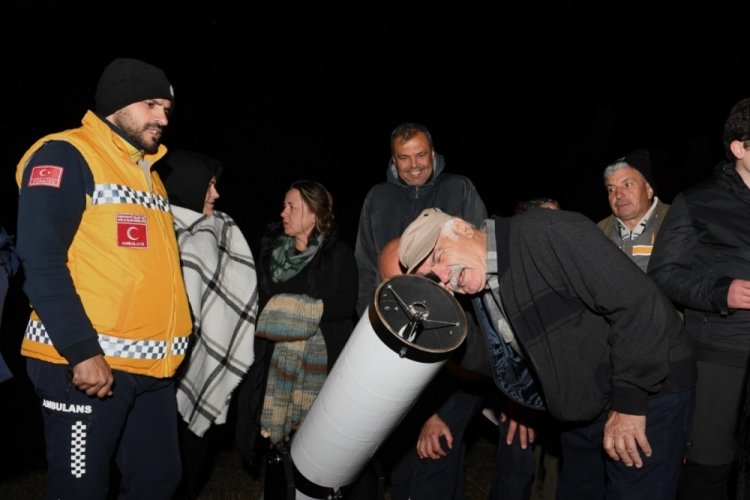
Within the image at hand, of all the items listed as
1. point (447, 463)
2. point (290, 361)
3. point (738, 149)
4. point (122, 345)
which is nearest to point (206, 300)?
point (290, 361)

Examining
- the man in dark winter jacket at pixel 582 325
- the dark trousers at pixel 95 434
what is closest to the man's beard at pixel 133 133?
the dark trousers at pixel 95 434

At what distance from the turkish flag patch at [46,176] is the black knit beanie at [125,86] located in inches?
15.2

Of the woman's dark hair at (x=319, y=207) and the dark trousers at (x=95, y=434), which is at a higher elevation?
the woman's dark hair at (x=319, y=207)

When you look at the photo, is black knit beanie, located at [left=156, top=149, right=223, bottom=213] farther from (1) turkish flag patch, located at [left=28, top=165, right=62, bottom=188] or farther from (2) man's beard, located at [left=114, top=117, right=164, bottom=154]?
(1) turkish flag patch, located at [left=28, top=165, right=62, bottom=188]

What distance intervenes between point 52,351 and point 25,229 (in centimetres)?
44

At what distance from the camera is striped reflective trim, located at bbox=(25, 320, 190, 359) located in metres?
2.28

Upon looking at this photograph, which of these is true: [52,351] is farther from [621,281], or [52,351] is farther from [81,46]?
[81,46]

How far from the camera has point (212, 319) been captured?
10.6ft

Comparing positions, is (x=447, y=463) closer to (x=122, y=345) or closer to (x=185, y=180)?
(x=122, y=345)

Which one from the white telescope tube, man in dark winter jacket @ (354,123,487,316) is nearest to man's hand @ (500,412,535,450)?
man in dark winter jacket @ (354,123,487,316)

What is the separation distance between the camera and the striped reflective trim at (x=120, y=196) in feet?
7.48

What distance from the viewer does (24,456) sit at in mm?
4359

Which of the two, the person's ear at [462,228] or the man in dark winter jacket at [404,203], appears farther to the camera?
the man in dark winter jacket at [404,203]

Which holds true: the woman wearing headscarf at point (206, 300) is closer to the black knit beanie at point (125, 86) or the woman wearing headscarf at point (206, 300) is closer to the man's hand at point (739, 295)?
the black knit beanie at point (125, 86)
